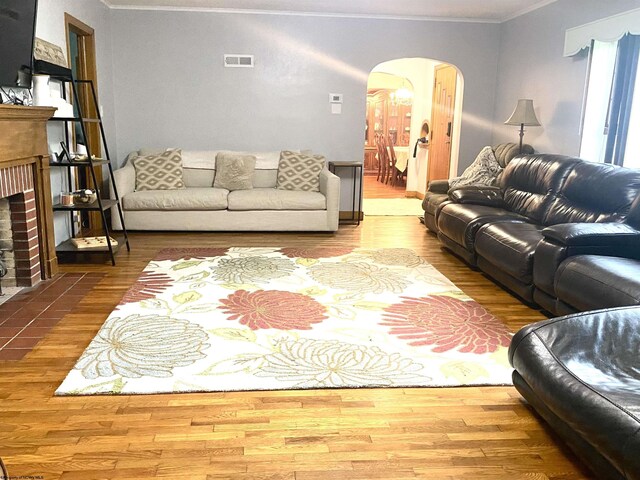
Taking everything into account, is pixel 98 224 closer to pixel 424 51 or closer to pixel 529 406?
pixel 424 51

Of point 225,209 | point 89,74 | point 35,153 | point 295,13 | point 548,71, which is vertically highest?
point 295,13

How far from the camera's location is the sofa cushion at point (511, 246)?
145 inches

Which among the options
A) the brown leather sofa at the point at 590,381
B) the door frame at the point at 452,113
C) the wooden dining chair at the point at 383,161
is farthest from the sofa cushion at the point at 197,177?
the wooden dining chair at the point at 383,161

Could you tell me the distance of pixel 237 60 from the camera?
260 inches

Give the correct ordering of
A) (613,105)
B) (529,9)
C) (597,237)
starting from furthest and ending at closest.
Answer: (529,9) < (613,105) < (597,237)

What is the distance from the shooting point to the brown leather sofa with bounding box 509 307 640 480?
5.53 ft

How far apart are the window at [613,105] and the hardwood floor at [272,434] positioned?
3140 mm

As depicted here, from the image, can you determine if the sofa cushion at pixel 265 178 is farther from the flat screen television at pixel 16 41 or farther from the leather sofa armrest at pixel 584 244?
the leather sofa armrest at pixel 584 244

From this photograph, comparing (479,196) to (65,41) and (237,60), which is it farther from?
(65,41)

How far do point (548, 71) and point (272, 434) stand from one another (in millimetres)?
4966

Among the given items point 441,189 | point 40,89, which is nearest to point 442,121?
point 441,189

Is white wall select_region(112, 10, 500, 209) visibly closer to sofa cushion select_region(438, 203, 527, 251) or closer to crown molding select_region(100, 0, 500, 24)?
crown molding select_region(100, 0, 500, 24)

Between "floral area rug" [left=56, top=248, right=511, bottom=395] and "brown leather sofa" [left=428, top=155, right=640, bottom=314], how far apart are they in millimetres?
376

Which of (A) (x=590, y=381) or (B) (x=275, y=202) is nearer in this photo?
(A) (x=590, y=381)
